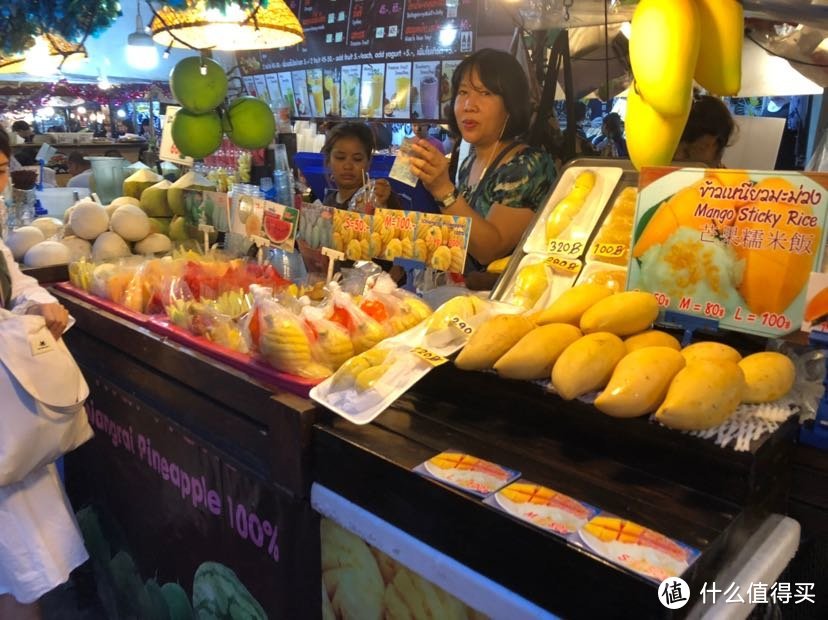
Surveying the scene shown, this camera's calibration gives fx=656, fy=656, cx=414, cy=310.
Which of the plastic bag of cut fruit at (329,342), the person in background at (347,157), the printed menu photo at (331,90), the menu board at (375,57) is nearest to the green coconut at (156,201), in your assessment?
the person in background at (347,157)

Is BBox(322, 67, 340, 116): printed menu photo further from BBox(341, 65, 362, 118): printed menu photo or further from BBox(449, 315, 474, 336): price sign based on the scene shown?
BBox(449, 315, 474, 336): price sign

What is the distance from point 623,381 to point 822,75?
316 cm

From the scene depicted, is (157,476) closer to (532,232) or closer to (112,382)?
(112,382)

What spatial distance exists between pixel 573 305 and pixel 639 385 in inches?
12.1

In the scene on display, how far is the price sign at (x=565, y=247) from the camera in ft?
5.21

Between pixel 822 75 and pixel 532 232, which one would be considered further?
pixel 822 75

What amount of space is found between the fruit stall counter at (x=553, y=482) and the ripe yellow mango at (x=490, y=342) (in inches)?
2.2

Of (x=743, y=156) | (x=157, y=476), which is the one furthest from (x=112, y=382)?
(x=743, y=156)

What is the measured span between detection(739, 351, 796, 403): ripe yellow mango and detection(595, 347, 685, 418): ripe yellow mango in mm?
121

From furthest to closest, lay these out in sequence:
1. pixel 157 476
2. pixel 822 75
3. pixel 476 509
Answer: pixel 822 75 < pixel 157 476 < pixel 476 509

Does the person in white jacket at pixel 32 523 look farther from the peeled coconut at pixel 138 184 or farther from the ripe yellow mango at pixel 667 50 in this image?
the ripe yellow mango at pixel 667 50

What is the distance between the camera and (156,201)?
109 inches

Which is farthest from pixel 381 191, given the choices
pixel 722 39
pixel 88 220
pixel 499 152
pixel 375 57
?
pixel 375 57

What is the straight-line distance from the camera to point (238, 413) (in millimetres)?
1541
